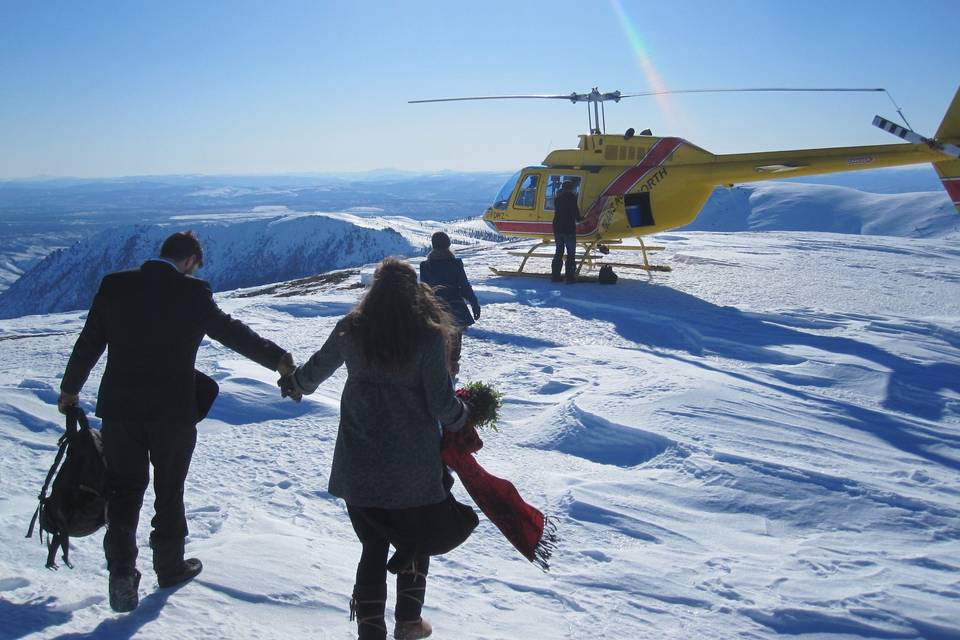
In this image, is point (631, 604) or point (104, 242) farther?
point (104, 242)

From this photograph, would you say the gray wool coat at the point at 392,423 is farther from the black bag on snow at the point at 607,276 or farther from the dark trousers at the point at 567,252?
the black bag on snow at the point at 607,276

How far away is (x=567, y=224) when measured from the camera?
11414 millimetres

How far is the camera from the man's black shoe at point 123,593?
287 cm

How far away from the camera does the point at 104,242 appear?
150 metres

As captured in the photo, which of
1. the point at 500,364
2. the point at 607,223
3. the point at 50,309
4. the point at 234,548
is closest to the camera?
the point at 234,548

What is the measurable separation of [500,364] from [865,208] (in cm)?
13194

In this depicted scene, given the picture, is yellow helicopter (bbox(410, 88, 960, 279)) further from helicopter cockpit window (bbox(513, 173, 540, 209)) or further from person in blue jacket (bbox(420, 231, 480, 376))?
person in blue jacket (bbox(420, 231, 480, 376))

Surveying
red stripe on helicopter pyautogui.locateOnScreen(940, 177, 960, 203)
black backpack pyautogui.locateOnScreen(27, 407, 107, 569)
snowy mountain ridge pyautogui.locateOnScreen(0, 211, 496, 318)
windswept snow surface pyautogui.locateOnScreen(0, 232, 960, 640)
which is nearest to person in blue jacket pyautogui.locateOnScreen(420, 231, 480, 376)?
windswept snow surface pyautogui.locateOnScreen(0, 232, 960, 640)

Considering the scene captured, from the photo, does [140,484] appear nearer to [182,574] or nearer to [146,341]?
[182,574]

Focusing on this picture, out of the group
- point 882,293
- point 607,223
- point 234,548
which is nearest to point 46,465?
point 234,548

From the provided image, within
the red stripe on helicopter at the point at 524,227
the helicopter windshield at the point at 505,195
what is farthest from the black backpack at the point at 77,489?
the helicopter windshield at the point at 505,195

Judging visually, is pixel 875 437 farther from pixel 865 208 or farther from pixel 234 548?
pixel 865 208

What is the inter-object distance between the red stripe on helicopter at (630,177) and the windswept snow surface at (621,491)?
3713mm

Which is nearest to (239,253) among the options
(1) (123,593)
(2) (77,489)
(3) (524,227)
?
(3) (524,227)
